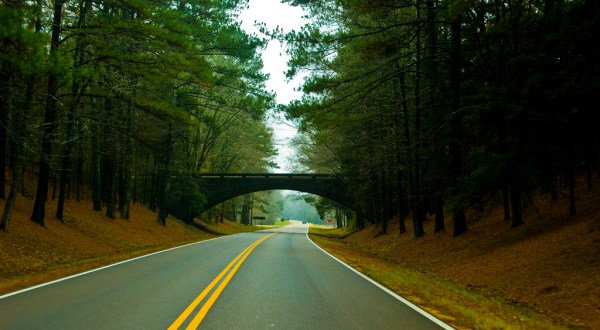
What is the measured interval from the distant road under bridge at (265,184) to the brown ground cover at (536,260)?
2334cm

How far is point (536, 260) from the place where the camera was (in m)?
10.6

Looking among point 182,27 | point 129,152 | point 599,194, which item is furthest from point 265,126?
point 599,194

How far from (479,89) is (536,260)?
209 inches

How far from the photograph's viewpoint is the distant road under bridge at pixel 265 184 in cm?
4266

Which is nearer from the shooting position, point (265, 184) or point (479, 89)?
point (479, 89)

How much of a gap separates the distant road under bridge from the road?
31532mm

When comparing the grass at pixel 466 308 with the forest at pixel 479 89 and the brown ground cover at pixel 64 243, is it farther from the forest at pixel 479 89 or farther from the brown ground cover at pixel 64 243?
the brown ground cover at pixel 64 243

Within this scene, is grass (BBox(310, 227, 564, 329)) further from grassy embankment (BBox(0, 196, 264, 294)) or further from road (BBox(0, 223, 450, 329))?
grassy embankment (BBox(0, 196, 264, 294))

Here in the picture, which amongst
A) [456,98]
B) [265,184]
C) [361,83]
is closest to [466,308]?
[456,98]

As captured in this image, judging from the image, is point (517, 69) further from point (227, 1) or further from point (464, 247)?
point (227, 1)

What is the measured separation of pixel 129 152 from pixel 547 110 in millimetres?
20549

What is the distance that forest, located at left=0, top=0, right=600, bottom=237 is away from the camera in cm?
979

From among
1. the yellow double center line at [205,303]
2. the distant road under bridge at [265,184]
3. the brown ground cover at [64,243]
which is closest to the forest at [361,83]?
the brown ground cover at [64,243]

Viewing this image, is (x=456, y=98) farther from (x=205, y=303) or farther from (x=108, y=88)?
(x=108, y=88)
